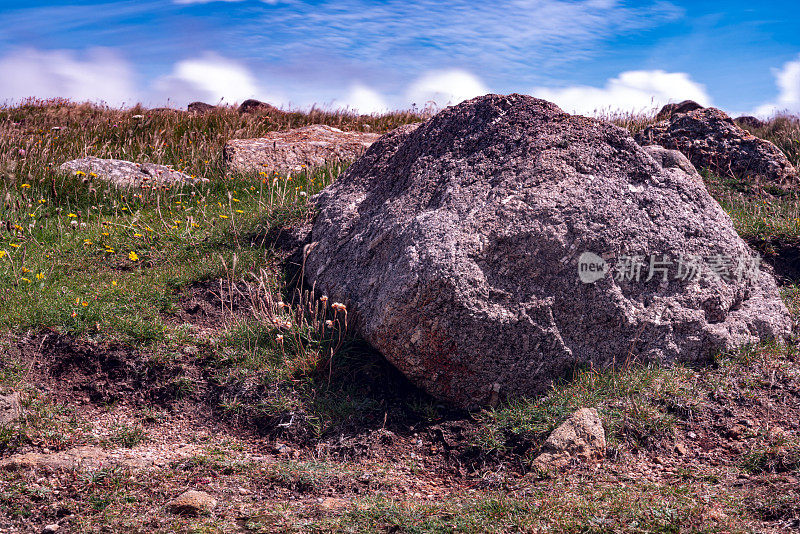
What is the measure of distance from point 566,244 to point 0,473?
360cm

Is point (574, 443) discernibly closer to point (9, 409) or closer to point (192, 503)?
point (192, 503)

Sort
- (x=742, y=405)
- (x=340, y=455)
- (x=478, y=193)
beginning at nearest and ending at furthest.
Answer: (x=340, y=455) < (x=742, y=405) < (x=478, y=193)

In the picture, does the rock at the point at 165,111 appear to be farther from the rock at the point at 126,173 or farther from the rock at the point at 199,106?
the rock at the point at 126,173

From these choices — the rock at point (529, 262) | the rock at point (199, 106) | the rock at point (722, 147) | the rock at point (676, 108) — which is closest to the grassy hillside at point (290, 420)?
the rock at point (529, 262)

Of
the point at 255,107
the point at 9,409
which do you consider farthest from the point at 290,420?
the point at 255,107

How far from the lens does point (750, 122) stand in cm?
1538

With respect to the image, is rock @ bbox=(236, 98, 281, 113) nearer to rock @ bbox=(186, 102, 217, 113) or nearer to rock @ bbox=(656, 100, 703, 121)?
rock @ bbox=(186, 102, 217, 113)

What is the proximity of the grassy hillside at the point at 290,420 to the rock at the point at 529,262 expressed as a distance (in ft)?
0.78

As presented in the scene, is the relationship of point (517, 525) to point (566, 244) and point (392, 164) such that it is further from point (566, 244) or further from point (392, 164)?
point (392, 164)

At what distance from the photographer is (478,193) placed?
4.55 metres

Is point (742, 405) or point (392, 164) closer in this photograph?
point (742, 405)

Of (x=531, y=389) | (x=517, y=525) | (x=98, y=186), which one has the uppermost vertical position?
(x=98, y=186)

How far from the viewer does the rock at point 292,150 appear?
961cm

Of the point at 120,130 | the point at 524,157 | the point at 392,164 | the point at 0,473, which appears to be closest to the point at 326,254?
the point at 392,164
